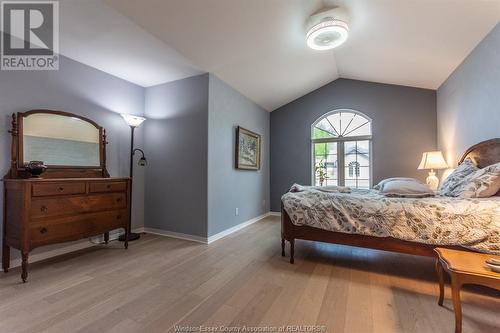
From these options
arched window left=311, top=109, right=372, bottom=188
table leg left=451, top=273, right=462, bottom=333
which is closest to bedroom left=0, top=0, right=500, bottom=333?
table leg left=451, top=273, right=462, bottom=333

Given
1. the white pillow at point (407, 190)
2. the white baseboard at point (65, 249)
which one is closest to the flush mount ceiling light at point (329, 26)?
the white pillow at point (407, 190)

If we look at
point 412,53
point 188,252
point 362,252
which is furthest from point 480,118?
point 188,252

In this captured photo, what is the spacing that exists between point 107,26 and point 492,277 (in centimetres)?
357

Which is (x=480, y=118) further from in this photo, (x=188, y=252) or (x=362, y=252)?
(x=188, y=252)

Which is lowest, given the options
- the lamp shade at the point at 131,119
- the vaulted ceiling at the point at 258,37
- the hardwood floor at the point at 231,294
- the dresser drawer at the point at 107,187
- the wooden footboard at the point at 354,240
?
the hardwood floor at the point at 231,294

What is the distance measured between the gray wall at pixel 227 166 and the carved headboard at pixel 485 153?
123 inches

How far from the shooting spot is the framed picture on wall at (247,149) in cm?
389

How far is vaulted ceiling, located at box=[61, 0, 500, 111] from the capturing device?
2166 mm

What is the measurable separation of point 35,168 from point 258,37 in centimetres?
280

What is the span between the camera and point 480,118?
2.65 meters

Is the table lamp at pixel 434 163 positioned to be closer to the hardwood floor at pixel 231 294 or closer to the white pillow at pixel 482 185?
the white pillow at pixel 482 185

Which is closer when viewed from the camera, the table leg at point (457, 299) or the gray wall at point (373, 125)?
Answer: the table leg at point (457, 299)

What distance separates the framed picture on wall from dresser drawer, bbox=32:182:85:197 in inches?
85.5

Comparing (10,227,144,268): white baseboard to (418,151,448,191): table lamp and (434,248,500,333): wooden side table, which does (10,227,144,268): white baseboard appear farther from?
(418,151,448,191): table lamp
